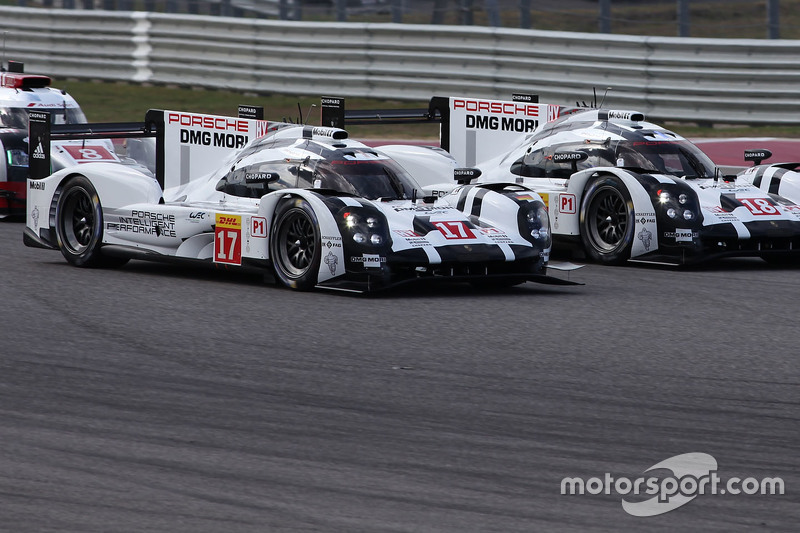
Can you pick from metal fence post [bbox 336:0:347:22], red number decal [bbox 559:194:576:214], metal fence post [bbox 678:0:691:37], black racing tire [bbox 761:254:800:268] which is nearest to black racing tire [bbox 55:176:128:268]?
red number decal [bbox 559:194:576:214]

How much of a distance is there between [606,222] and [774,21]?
7.60 m

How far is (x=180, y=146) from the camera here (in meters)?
12.3

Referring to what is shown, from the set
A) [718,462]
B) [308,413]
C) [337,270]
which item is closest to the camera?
[718,462]

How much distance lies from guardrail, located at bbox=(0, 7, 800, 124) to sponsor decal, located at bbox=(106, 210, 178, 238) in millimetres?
9280

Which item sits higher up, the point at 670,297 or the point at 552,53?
the point at 552,53

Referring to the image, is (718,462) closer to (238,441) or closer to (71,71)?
(238,441)

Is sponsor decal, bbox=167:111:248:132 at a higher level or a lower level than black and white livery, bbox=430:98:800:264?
higher

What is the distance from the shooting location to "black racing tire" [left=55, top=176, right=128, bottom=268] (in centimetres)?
1155

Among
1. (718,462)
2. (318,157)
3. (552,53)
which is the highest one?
(552,53)

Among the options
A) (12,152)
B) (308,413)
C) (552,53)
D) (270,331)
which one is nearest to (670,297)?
(270,331)

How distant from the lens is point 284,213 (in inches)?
400

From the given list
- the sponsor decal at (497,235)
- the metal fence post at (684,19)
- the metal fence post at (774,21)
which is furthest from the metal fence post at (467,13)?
the sponsor decal at (497,235)

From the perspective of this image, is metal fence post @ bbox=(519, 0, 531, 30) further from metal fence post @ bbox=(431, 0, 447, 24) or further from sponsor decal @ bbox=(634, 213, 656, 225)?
sponsor decal @ bbox=(634, 213, 656, 225)

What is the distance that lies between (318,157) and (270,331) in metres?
2.45
